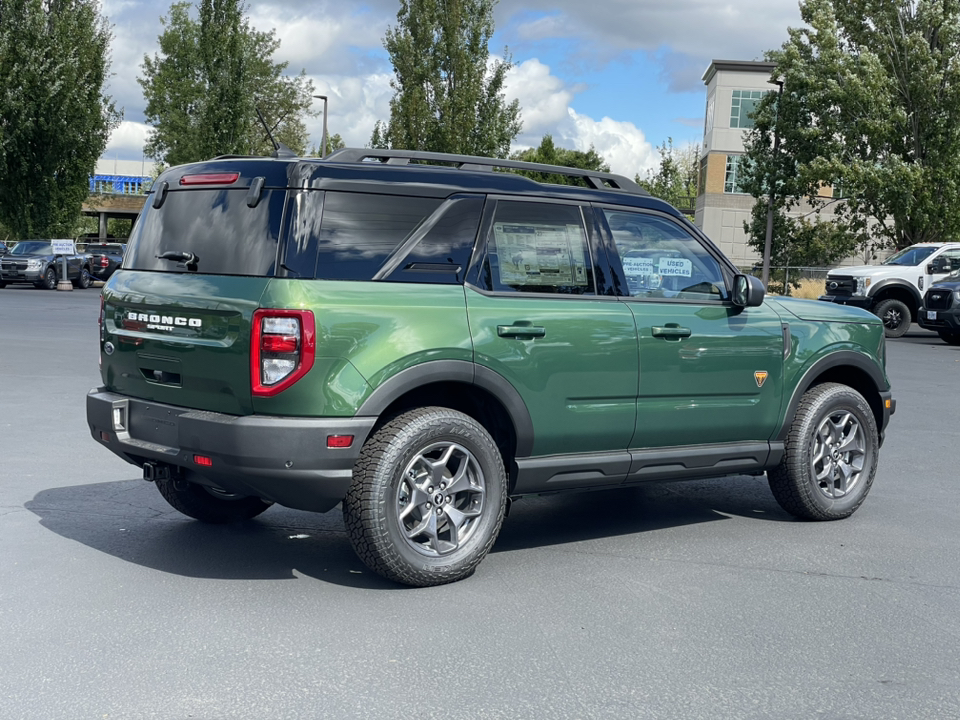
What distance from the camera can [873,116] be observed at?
32812 mm

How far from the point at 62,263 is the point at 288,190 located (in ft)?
116

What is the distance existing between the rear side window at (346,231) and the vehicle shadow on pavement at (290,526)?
1461 millimetres

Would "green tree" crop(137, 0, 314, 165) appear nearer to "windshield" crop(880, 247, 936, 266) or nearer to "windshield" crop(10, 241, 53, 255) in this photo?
"windshield" crop(10, 241, 53, 255)

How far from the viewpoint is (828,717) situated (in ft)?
12.6

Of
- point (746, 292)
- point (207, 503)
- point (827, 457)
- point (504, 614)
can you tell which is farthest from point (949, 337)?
point (504, 614)

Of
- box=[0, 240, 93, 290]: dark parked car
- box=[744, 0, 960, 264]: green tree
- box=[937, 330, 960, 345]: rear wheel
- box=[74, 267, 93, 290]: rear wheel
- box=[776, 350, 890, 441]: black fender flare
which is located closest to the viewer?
box=[776, 350, 890, 441]: black fender flare

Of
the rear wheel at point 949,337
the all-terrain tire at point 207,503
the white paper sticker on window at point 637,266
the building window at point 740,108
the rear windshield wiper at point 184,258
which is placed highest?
the building window at point 740,108

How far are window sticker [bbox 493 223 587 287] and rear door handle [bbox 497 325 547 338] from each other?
0.24 metres

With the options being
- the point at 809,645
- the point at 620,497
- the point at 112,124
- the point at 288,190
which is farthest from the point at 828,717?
the point at 112,124

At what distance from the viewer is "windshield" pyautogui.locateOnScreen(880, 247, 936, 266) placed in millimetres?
25506

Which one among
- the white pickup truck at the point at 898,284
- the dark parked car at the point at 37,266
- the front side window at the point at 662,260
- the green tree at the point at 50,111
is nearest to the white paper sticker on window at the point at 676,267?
the front side window at the point at 662,260

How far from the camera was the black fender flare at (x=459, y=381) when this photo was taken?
505 centimetres

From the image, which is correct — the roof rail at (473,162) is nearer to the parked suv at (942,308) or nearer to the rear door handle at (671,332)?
the rear door handle at (671,332)

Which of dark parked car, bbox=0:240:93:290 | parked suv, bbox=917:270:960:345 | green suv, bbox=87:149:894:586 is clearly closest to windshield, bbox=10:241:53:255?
dark parked car, bbox=0:240:93:290
